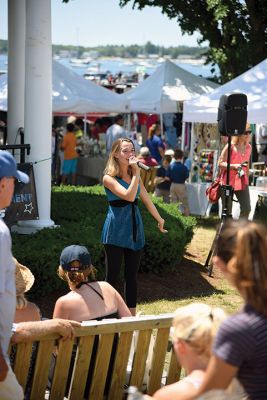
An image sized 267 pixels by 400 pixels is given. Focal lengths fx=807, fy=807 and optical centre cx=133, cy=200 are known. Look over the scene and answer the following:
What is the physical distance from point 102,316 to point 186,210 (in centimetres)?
958

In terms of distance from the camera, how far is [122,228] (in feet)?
22.9

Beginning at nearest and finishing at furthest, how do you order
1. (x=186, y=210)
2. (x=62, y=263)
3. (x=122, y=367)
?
(x=122, y=367) < (x=62, y=263) < (x=186, y=210)

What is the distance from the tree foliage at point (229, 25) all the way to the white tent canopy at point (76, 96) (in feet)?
7.33

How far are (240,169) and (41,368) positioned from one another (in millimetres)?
6849

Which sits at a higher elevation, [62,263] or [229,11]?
[229,11]

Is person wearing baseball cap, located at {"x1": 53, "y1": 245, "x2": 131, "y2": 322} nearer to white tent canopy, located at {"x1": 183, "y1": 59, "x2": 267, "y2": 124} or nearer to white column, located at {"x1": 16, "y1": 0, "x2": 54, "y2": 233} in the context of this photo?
white column, located at {"x1": 16, "y1": 0, "x2": 54, "y2": 233}

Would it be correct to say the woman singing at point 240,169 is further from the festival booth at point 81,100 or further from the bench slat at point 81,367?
the festival booth at point 81,100

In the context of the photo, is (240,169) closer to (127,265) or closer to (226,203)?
(226,203)

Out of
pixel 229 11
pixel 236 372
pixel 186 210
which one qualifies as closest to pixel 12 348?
pixel 236 372

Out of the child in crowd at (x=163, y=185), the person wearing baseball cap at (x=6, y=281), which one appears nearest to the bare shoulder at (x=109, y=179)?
the person wearing baseball cap at (x=6, y=281)

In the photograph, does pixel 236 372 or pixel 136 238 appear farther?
pixel 136 238

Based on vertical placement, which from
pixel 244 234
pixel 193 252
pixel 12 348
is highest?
pixel 244 234

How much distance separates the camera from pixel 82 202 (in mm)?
11156

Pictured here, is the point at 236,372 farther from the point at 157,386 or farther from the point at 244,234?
the point at 157,386
